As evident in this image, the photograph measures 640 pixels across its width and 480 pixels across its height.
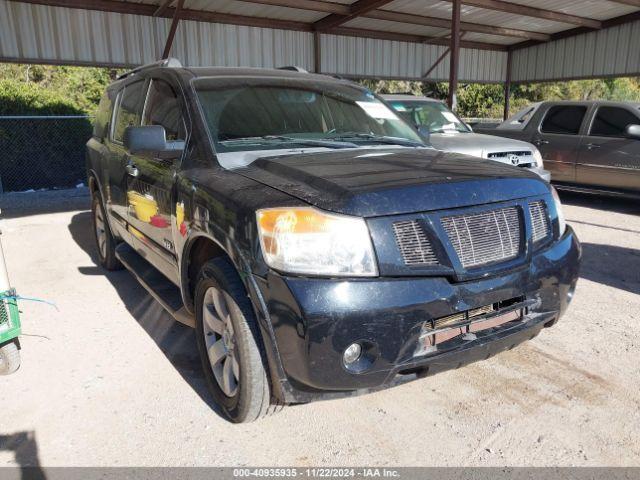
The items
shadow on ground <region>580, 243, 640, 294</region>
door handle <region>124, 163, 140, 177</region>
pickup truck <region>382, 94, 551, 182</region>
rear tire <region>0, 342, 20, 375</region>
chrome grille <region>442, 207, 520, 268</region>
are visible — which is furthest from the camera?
pickup truck <region>382, 94, 551, 182</region>

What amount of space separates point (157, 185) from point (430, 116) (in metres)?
6.27

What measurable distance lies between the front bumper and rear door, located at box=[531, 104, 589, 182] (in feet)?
23.9

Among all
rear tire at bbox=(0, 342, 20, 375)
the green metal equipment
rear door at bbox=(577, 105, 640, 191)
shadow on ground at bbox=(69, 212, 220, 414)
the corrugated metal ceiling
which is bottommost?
shadow on ground at bbox=(69, 212, 220, 414)

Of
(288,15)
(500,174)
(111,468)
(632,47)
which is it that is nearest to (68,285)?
(111,468)

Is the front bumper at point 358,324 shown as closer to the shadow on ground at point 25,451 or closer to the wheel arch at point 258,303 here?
the wheel arch at point 258,303

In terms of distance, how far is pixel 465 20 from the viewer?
14.9 meters

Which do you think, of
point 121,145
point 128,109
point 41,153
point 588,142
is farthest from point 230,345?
point 41,153

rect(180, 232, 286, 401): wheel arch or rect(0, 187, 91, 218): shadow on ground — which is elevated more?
rect(180, 232, 286, 401): wheel arch

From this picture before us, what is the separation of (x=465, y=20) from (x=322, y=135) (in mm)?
13363

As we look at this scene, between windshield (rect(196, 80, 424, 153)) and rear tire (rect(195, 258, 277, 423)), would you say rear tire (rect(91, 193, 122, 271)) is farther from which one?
rear tire (rect(195, 258, 277, 423))

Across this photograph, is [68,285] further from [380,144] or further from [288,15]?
[288,15]

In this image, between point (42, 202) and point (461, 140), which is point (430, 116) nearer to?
point (461, 140)

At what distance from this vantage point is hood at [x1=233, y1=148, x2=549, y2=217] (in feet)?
7.38

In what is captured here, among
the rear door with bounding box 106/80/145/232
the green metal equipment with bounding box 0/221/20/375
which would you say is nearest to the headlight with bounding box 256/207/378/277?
the green metal equipment with bounding box 0/221/20/375
